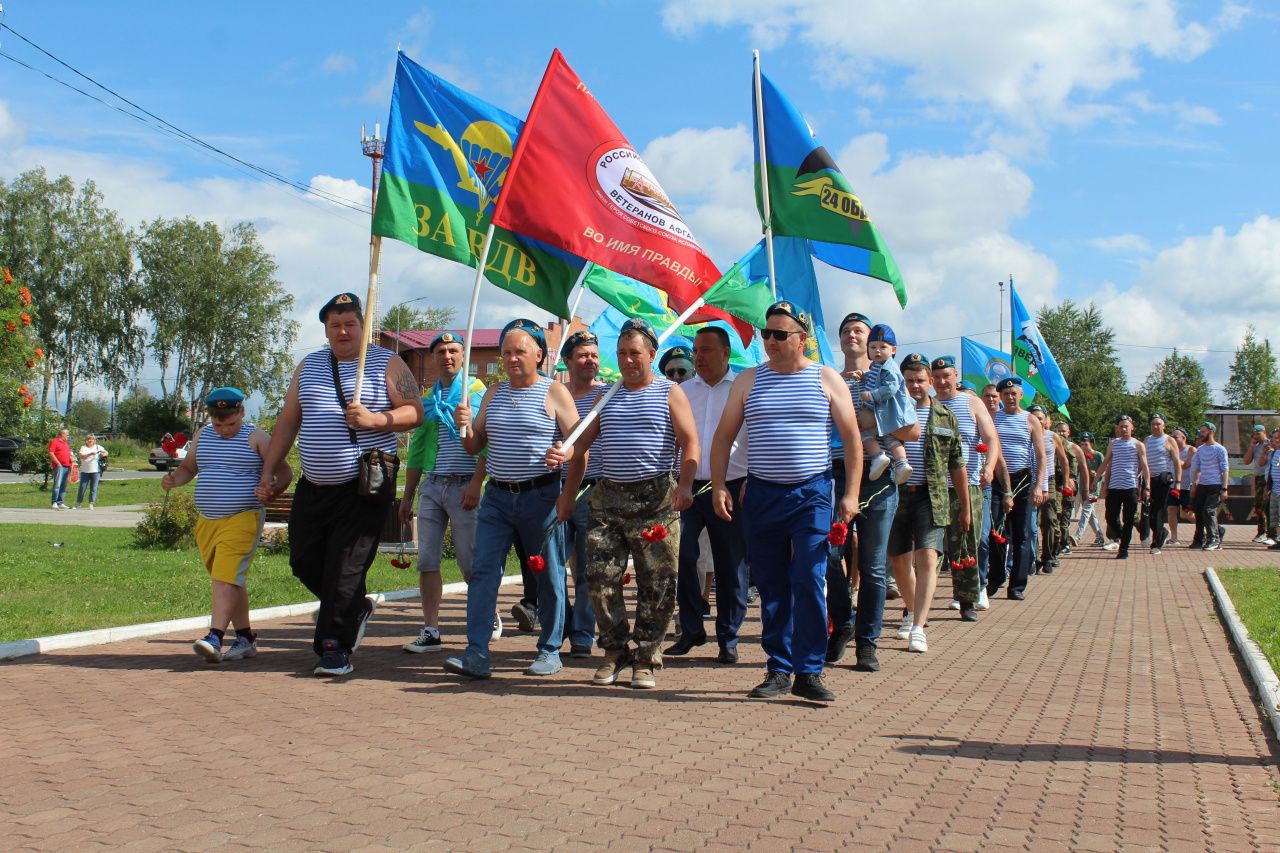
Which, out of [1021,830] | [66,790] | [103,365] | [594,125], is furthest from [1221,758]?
[103,365]

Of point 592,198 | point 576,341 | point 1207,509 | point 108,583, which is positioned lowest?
point 108,583

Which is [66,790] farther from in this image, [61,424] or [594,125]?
[61,424]

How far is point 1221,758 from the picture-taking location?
514 cm

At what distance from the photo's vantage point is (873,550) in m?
7.35

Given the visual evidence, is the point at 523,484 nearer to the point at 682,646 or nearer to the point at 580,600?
the point at 580,600

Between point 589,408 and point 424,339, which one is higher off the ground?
point 424,339

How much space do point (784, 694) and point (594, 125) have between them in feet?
12.6

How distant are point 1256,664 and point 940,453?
234 centimetres

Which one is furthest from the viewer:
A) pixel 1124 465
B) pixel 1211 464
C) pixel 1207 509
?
pixel 1207 509

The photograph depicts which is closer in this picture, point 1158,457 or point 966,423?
point 966,423

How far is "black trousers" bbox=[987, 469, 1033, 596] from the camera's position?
11.5 m

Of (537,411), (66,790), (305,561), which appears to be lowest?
(66,790)

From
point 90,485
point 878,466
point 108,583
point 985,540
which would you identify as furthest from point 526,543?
point 90,485

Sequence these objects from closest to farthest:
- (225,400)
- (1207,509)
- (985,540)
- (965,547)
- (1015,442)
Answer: (225,400)
(965,547)
(985,540)
(1015,442)
(1207,509)
